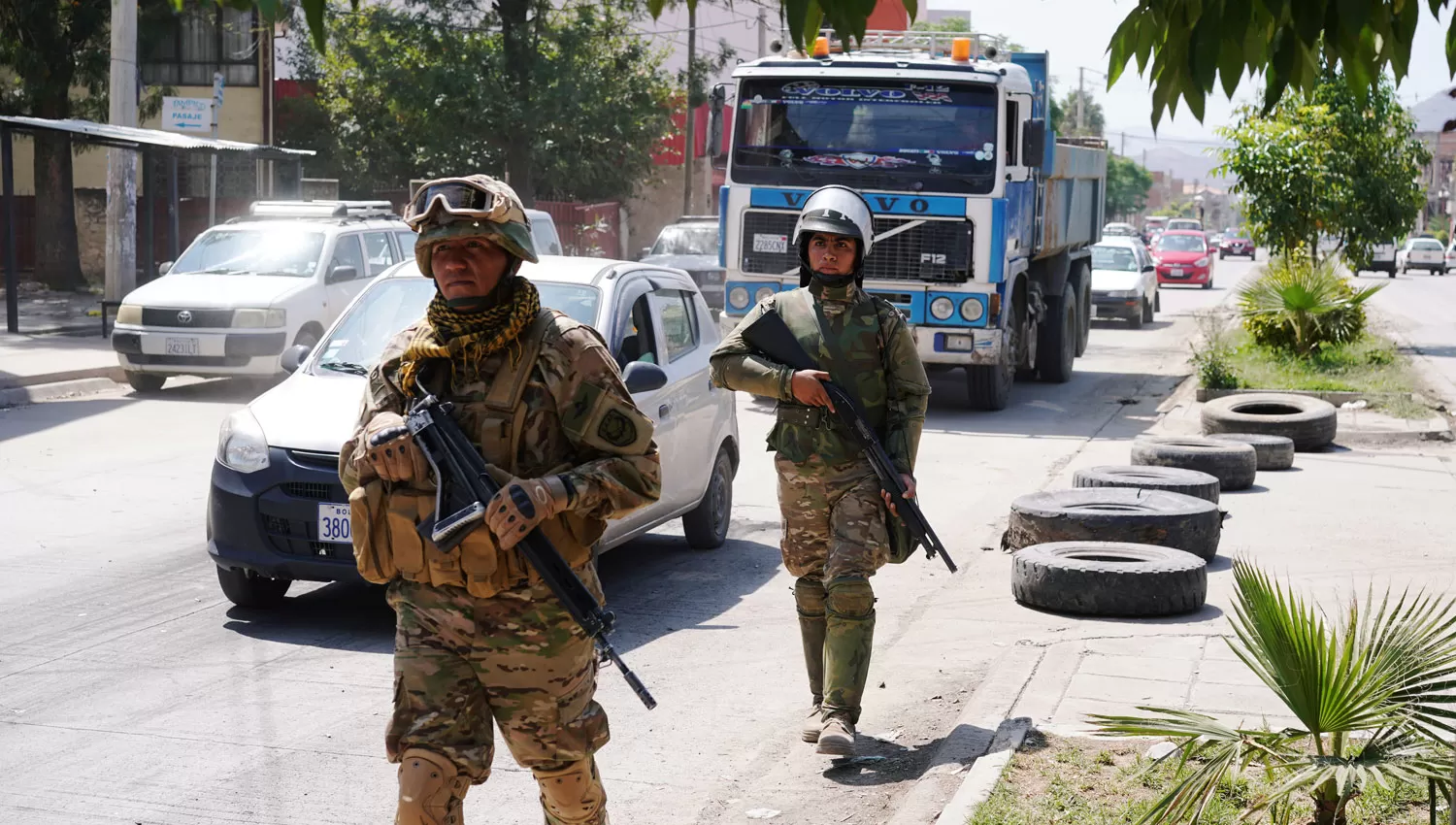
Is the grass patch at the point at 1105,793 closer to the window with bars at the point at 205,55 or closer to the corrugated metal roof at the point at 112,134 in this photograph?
the corrugated metal roof at the point at 112,134

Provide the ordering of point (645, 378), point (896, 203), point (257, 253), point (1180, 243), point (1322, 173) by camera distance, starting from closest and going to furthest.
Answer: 1. point (645, 378)
2. point (896, 203)
3. point (257, 253)
4. point (1322, 173)
5. point (1180, 243)

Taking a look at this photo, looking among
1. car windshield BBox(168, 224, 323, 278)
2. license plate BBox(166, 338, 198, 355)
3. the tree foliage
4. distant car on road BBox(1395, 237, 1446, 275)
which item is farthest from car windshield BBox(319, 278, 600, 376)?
distant car on road BBox(1395, 237, 1446, 275)

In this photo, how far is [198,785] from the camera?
5141 millimetres

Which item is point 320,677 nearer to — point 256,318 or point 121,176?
point 256,318

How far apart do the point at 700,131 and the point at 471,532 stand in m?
46.9

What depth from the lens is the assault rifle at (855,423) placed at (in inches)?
213

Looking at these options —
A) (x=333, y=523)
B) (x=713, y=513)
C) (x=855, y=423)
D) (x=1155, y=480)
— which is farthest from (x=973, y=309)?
(x=855, y=423)

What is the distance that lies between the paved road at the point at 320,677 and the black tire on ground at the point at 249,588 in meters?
0.08

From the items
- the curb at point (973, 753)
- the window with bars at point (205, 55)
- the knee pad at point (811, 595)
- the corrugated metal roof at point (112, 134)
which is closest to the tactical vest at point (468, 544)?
the curb at point (973, 753)

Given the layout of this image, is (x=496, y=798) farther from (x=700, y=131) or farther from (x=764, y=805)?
(x=700, y=131)

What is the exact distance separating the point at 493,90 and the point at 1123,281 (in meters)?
12.5

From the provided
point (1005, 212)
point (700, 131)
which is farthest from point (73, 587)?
point (700, 131)

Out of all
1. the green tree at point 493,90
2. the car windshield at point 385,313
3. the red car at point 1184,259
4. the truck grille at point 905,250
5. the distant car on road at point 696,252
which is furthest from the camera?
the red car at point 1184,259

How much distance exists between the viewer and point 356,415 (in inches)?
243
